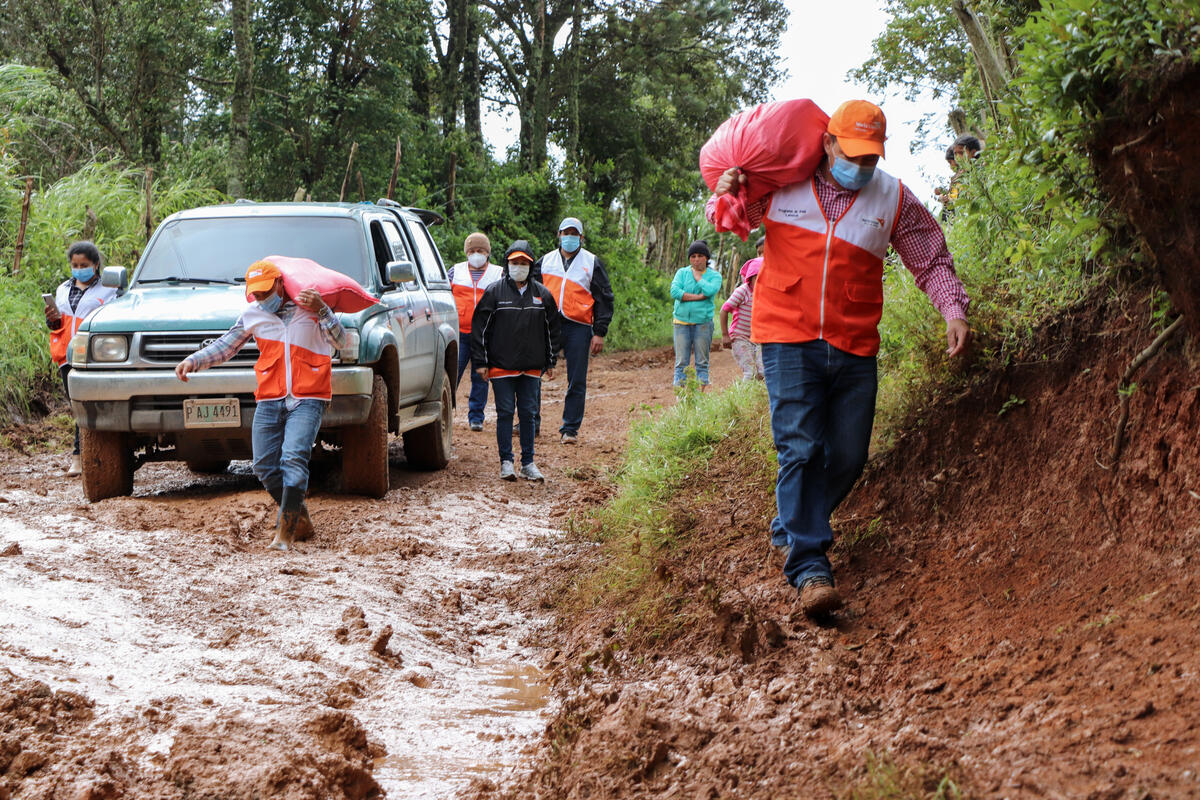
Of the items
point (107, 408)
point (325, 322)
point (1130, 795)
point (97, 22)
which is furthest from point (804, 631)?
point (97, 22)

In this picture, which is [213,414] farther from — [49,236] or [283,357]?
[49,236]

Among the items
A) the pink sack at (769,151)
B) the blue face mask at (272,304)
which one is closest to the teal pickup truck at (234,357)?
the blue face mask at (272,304)

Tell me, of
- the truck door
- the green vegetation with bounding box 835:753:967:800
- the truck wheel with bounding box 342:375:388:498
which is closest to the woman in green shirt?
the truck door

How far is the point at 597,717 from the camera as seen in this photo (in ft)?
13.8

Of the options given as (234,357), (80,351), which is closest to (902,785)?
(234,357)

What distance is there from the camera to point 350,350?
7.93 meters

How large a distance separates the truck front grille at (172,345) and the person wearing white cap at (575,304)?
4.36 meters

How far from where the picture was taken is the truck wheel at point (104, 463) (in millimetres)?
8188

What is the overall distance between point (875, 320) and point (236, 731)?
2.88 metres

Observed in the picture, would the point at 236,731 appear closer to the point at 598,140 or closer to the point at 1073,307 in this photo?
the point at 1073,307

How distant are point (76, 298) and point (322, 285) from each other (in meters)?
3.54

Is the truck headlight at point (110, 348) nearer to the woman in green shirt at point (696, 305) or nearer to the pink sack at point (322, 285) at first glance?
the pink sack at point (322, 285)

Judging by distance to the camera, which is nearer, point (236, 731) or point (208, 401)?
point (236, 731)

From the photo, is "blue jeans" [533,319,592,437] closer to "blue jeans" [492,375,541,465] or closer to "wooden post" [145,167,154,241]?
"blue jeans" [492,375,541,465]
